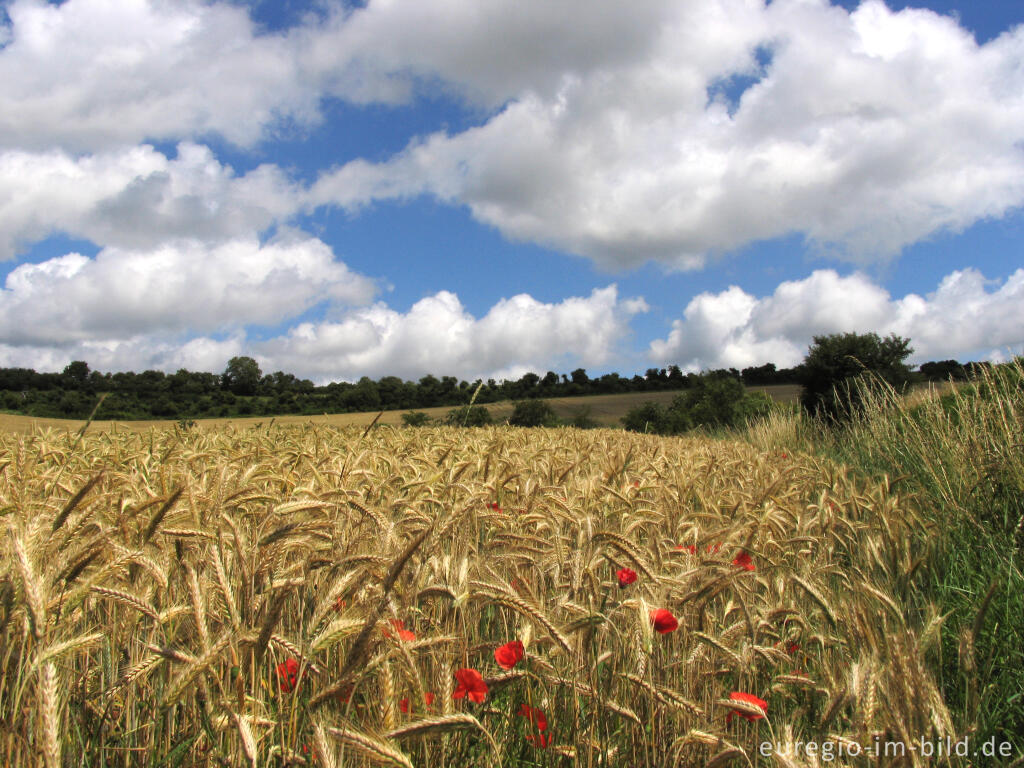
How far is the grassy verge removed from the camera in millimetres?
2180

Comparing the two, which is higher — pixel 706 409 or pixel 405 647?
pixel 706 409

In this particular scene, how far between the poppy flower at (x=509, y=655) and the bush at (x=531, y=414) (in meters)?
19.4

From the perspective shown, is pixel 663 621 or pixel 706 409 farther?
pixel 706 409

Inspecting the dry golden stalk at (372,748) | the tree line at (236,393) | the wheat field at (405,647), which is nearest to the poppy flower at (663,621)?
the wheat field at (405,647)

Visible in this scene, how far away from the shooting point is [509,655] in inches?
62.6

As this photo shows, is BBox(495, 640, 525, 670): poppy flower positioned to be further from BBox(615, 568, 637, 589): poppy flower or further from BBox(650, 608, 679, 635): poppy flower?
BBox(615, 568, 637, 589): poppy flower

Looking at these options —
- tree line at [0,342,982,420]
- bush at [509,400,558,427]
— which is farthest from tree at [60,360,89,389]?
bush at [509,400,558,427]

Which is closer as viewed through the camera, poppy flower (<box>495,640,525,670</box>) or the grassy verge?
poppy flower (<box>495,640,525,670</box>)

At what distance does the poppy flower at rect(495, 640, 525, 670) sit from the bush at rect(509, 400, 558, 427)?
19.4 meters

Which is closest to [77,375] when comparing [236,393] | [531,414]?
[236,393]

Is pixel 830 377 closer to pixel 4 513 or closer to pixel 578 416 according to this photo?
pixel 578 416

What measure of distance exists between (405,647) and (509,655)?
31cm

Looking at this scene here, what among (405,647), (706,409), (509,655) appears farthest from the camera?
(706,409)

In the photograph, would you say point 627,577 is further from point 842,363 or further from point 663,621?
point 842,363
